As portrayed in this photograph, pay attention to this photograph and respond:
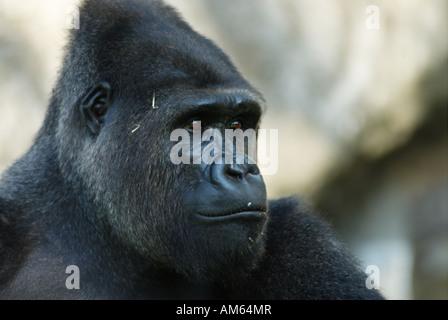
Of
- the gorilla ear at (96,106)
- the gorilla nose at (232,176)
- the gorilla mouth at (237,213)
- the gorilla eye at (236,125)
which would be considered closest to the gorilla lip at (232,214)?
the gorilla mouth at (237,213)

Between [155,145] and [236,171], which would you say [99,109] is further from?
[236,171]

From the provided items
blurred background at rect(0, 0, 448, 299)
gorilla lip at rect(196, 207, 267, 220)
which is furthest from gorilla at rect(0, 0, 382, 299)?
blurred background at rect(0, 0, 448, 299)

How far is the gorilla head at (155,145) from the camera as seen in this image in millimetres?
4020

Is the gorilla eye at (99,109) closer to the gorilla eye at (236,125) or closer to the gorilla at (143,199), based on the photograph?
the gorilla at (143,199)

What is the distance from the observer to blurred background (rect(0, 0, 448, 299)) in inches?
365

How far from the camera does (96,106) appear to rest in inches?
175

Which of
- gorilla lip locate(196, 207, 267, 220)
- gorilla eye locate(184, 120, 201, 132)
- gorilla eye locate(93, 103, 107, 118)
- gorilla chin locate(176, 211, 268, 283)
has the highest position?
gorilla eye locate(93, 103, 107, 118)

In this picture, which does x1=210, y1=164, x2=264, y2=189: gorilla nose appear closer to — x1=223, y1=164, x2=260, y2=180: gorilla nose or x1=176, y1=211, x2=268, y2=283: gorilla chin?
x1=223, y1=164, x2=260, y2=180: gorilla nose

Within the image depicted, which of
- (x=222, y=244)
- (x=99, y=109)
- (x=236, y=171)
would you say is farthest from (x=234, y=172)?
(x=99, y=109)

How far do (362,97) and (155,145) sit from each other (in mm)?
5753

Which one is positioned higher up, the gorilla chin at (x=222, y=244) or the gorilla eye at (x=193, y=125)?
the gorilla eye at (x=193, y=125)

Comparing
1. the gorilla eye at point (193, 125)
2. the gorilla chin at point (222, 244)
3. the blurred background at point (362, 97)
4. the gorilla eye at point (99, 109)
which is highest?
the blurred background at point (362, 97)

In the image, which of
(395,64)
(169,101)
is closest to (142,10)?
(169,101)
